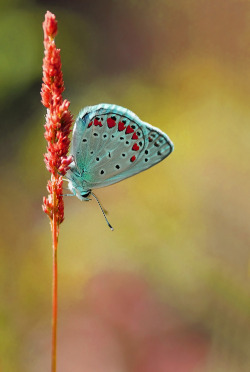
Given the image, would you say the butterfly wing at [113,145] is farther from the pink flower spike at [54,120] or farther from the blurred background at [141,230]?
the blurred background at [141,230]

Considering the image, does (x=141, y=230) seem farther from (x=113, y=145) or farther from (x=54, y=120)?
(x=54, y=120)

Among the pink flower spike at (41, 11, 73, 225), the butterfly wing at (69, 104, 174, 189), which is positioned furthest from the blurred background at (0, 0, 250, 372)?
the pink flower spike at (41, 11, 73, 225)

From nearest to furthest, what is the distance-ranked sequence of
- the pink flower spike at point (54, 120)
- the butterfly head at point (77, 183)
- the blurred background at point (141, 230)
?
the pink flower spike at point (54, 120)
the butterfly head at point (77, 183)
the blurred background at point (141, 230)

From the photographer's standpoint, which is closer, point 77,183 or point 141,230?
point 77,183

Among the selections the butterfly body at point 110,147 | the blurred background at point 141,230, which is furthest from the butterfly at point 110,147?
the blurred background at point 141,230

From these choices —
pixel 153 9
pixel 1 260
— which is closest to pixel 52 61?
pixel 1 260

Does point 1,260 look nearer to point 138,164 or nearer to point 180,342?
point 180,342

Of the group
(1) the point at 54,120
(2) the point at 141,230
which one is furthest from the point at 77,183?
(2) the point at 141,230

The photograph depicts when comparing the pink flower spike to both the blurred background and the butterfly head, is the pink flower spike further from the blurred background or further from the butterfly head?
the blurred background
